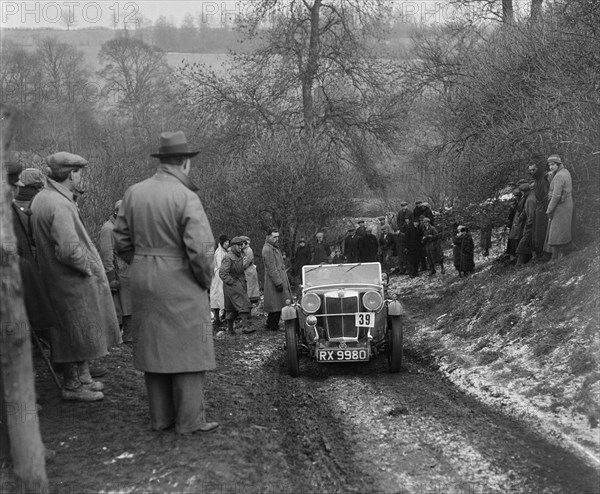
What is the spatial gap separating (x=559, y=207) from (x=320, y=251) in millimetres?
10269

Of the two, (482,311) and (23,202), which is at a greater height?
(23,202)

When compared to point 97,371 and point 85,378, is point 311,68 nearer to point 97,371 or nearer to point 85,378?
point 97,371

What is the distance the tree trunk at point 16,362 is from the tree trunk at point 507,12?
63.8 feet

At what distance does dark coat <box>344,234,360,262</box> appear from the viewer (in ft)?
75.4

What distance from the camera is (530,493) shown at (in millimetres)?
5145

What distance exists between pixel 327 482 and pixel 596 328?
198 inches

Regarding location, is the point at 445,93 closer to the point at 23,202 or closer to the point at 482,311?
the point at 482,311

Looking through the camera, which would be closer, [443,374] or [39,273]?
[39,273]

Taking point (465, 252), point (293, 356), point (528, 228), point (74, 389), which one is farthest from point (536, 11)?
point (74, 389)

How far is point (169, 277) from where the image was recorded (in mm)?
5535

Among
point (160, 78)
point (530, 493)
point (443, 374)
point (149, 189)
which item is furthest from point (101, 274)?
point (160, 78)

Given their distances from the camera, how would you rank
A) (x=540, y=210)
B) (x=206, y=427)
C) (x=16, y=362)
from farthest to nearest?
(x=540, y=210) < (x=206, y=427) < (x=16, y=362)

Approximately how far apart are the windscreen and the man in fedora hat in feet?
18.2

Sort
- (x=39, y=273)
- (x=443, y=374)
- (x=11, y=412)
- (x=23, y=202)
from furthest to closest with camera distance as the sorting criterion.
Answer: (x=443, y=374) → (x=23, y=202) → (x=39, y=273) → (x=11, y=412)
